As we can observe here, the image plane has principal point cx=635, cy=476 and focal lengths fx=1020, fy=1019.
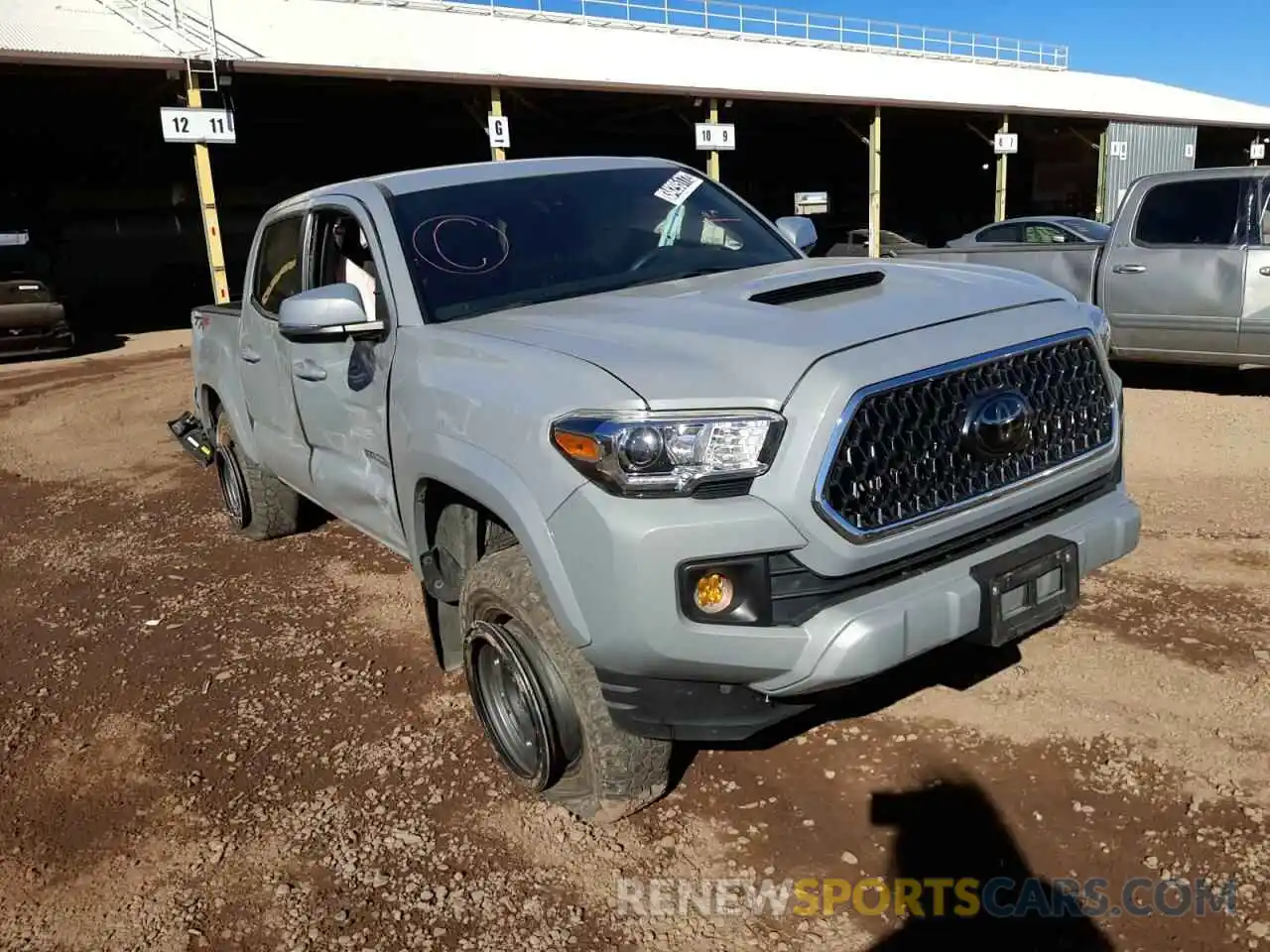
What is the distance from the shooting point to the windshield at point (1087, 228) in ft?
42.2

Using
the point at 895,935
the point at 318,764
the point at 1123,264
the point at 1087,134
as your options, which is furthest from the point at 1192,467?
the point at 1087,134

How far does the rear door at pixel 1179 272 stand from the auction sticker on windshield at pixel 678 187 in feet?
18.2

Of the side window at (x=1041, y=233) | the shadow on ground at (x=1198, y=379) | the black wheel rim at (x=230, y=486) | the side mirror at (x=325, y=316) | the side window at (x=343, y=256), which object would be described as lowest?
the shadow on ground at (x=1198, y=379)

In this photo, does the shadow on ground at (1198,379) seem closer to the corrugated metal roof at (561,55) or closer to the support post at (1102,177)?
the corrugated metal roof at (561,55)

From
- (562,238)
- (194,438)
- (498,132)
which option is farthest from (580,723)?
(498,132)

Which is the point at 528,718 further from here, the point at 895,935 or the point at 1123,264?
the point at 1123,264

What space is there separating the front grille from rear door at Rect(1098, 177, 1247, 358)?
5.86 metres

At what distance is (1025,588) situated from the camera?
8.89 feet

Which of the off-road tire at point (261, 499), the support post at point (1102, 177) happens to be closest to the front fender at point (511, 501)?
the off-road tire at point (261, 499)

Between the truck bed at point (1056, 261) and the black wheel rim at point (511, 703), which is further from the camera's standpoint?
the truck bed at point (1056, 261)

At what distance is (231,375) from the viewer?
213 inches

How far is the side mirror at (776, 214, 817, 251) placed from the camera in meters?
4.33

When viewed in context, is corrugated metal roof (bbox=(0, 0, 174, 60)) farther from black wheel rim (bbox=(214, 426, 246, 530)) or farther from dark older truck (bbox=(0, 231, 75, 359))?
black wheel rim (bbox=(214, 426, 246, 530))

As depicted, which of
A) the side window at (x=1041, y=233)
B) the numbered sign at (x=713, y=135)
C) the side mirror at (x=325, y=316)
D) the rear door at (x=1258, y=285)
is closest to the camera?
the side mirror at (x=325, y=316)
